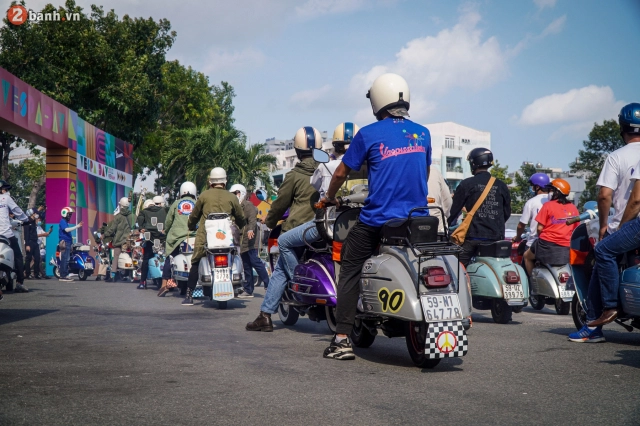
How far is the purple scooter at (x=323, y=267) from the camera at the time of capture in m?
6.73

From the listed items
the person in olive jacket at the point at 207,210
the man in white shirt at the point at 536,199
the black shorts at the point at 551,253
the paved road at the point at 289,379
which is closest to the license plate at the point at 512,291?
the paved road at the point at 289,379

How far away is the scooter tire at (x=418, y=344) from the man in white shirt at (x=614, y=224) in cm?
204

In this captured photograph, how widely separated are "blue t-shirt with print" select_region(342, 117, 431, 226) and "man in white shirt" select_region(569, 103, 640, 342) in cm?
188

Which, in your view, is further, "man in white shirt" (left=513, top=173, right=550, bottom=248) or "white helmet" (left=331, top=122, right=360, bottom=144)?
"man in white shirt" (left=513, top=173, right=550, bottom=248)

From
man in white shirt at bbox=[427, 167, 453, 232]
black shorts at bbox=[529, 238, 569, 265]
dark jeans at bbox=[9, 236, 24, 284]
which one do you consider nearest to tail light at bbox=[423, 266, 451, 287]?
Result: man in white shirt at bbox=[427, 167, 453, 232]

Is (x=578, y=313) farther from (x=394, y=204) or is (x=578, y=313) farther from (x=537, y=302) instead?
(x=537, y=302)

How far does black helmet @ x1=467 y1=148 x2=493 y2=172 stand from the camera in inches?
367

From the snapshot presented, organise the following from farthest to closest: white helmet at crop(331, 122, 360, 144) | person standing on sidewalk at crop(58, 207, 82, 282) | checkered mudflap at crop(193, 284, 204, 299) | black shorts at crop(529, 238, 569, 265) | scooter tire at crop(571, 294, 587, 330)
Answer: person standing on sidewalk at crop(58, 207, 82, 282)
checkered mudflap at crop(193, 284, 204, 299)
black shorts at crop(529, 238, 569, 265)
scooter tire at crop(571, 294, 587, 330)
white helmet at crop(331, 122, 360, 144)

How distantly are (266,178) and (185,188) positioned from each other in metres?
34.0

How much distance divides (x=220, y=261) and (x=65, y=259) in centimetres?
1218

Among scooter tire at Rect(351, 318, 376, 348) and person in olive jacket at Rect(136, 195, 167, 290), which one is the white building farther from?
scooter tire at Rect(351, 318, 376, 348)

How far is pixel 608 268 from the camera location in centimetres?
682

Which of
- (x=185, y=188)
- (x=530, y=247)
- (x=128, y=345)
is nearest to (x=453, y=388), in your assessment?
(x=128, y=345)

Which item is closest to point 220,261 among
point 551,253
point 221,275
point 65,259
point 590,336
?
point 221,275
